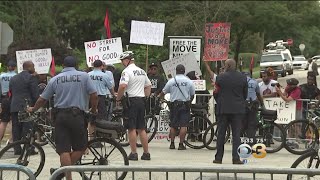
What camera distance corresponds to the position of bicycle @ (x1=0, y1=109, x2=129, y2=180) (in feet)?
25.9

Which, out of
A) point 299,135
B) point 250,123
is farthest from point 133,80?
→ point 299,135

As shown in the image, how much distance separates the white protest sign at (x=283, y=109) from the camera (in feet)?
41.2

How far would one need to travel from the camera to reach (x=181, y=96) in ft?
38.5

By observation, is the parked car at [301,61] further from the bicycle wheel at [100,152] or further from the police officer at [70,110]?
the police officer at [70,110]

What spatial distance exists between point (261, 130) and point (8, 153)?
5526mm

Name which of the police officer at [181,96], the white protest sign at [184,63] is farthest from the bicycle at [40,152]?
the white protest sign at [184,63]

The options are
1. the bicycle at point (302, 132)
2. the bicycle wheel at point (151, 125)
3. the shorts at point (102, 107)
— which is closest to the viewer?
the shorts at point (102, 107)

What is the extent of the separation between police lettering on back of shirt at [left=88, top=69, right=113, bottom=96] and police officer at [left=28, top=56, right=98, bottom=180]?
393 cm

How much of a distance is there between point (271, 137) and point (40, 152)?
517cm

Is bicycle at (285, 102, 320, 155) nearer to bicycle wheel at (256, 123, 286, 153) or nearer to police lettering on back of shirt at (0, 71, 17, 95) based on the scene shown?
bicycle wheel at (256, 123, 286, 153)

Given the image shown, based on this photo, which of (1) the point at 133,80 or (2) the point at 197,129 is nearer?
(1) the point at 133,80

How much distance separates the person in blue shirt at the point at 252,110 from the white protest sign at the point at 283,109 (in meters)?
0.94

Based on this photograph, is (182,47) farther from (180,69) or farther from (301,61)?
(301,61)

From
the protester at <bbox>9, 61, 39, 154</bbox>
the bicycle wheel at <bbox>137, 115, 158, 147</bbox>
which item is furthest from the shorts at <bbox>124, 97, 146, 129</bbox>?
the bicycle wheel at <bbox>137, 115, 158, 147</bbox>
